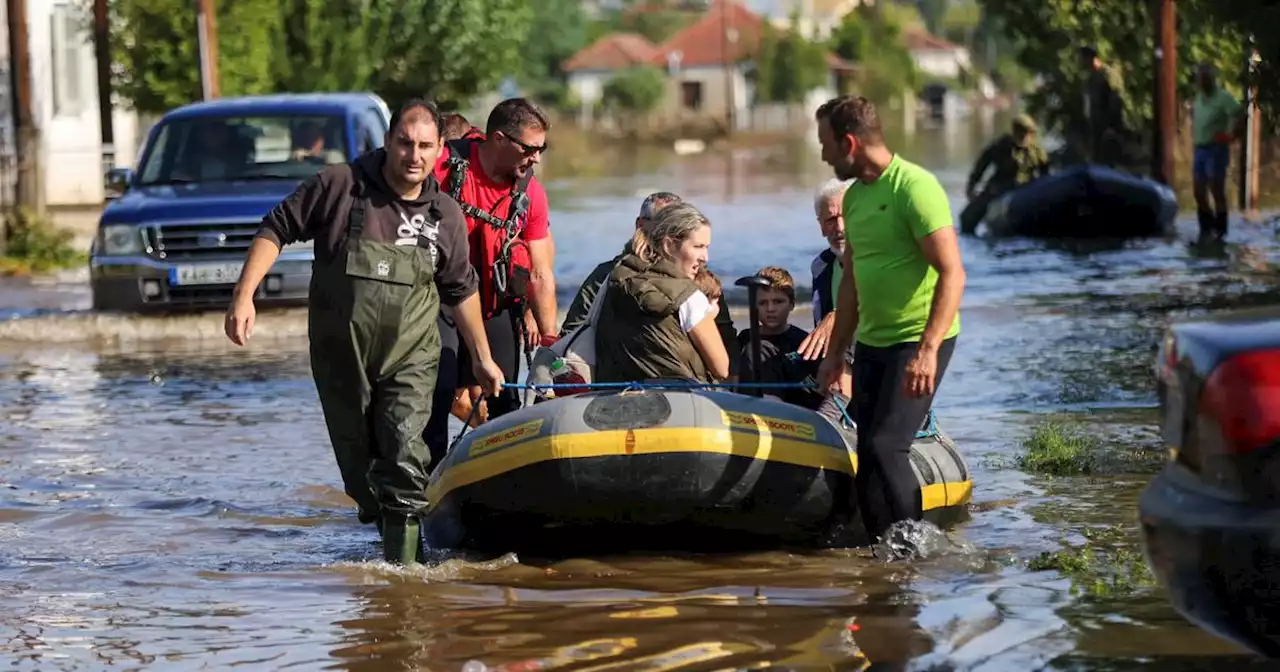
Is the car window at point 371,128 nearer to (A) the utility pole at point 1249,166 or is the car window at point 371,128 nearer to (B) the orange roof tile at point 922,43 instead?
(A) the utility pole at point 1249,166

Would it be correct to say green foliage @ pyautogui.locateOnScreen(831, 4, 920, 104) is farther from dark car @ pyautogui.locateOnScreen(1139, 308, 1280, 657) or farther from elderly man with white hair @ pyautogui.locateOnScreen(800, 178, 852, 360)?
dark car @ pyautogui.locateOnScreen(1139, 308, 1280, 657)

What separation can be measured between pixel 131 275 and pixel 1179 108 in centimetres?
2137

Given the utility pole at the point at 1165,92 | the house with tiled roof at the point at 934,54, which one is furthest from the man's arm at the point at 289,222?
the house with tiled roof at the point at 934,54

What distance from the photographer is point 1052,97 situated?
36781 millimetres

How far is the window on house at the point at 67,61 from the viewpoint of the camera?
37469 mm

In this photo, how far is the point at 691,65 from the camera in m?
144

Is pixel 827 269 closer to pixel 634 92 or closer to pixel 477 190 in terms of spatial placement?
pixel 477 190

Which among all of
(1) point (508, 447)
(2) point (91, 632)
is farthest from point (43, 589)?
(1) point (508, 447)

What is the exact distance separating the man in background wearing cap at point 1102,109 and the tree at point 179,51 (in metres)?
10.7

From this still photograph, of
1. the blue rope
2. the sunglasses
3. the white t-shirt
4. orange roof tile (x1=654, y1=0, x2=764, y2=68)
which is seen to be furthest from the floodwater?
orange roof tile (x1=654, y1=0, x2=764, y2=68)

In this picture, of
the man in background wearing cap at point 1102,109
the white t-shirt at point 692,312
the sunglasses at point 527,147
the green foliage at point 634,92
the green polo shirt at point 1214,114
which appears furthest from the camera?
the green foliage at point 634,92

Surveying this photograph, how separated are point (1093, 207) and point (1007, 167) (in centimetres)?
252

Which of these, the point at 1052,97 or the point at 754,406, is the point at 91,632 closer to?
the point at 754,406

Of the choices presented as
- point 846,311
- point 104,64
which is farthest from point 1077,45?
point 846,311
